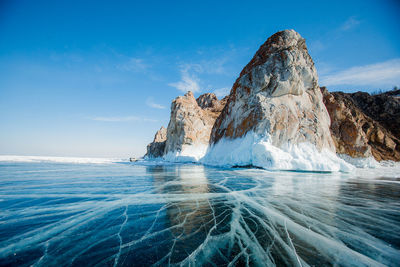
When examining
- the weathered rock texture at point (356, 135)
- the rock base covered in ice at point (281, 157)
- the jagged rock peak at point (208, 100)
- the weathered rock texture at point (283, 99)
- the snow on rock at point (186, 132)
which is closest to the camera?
the rock base covered in ice at point (281, 157)

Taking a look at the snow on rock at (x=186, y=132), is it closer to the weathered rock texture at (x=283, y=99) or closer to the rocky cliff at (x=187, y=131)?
the rocky cliff at (x=187, y=131)

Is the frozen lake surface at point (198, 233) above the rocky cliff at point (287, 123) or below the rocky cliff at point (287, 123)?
below

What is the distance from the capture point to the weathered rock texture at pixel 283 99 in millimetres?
17828

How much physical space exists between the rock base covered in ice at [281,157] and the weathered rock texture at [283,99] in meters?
0.88

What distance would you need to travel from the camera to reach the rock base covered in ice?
14523 mm

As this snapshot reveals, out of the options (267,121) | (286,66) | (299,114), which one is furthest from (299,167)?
(286,66)

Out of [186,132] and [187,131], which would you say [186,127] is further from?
[186,132]

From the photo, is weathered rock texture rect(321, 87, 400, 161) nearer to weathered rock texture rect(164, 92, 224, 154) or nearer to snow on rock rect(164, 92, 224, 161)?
snow on rock rect(164, 92, 224, 161)

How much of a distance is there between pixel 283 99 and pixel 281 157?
8411 millimetres

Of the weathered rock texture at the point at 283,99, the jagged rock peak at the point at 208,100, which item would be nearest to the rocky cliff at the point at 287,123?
the weathered rock texture at the point at 283,99

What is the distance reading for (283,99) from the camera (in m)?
19.6

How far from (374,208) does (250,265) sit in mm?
4979

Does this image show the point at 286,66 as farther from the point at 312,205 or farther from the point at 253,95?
the point at 312,205

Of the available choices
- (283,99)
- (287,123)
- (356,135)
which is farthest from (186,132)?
(356,135)
